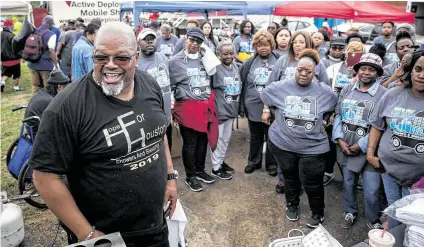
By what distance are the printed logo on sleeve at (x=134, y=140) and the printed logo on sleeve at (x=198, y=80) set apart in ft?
7.77

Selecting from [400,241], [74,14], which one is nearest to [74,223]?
[400,241]

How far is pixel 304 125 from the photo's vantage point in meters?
3.50

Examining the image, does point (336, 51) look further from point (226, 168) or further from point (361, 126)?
point (226, 168)

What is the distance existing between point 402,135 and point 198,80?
2422mm

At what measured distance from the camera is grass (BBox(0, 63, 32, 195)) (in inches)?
182

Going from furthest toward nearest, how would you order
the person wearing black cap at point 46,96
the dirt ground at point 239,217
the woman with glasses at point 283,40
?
the woman with glasses at point 283,40 → the person wearing black cap at point 46,96 → the dirt ground at point 239,217

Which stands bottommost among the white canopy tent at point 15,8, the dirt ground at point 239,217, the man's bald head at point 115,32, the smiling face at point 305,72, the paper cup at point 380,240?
the dirt ground at point 239,217

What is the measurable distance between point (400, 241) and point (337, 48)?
3637 mm

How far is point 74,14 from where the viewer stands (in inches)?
479

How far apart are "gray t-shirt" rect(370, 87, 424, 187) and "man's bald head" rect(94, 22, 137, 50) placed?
7.23 feet

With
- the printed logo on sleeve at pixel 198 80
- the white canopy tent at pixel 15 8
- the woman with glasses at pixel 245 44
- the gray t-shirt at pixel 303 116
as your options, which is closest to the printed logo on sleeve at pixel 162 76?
the printed logo on sleeve at pixel 198 80

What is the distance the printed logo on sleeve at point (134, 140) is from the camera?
1855 millimetres

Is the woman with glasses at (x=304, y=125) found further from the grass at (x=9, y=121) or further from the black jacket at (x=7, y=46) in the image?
the black jacket at (x=7, y=46)

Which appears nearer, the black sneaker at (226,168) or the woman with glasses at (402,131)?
the woman with glasses at (402,131)
